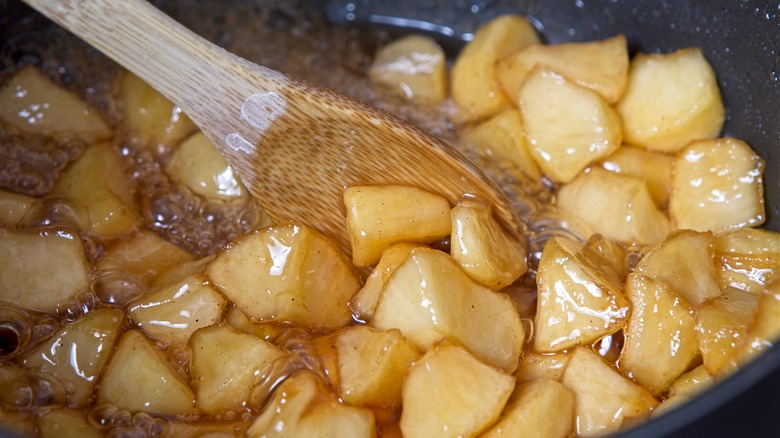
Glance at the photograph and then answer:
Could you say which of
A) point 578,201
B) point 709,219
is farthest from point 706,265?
point 578,201

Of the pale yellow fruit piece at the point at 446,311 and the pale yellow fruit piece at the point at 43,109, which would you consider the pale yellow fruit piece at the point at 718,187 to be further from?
the pale yellow fruit piece at the point at 43,109

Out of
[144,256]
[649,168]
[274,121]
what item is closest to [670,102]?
[649,168]

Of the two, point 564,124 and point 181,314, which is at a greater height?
point 564,124

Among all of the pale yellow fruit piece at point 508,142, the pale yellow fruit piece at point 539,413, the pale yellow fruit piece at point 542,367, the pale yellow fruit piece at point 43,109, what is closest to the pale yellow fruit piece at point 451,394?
the pale yellow fruit piece at point 539,413

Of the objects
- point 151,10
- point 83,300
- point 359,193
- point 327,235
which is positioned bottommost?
point 83,300

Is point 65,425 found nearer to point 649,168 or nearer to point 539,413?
point 539,413

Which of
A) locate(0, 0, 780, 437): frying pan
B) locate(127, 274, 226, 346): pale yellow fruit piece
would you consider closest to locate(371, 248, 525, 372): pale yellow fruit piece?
locate(127, 274, 226, 346): pale yellow fruit piece

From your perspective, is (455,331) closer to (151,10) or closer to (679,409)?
(679,409)
